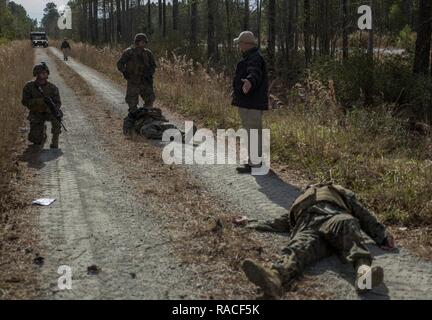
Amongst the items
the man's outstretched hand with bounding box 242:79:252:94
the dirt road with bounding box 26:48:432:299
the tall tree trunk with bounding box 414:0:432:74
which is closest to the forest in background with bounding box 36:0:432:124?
the tall tree trunk with bounding box 414:0:432:74

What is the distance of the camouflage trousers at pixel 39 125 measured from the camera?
9359mm

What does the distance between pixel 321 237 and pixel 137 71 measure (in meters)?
7.63

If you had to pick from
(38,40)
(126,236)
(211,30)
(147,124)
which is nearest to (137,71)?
(147,124)

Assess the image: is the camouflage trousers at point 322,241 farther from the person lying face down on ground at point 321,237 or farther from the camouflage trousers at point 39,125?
the camouflage trousers at point 39,125

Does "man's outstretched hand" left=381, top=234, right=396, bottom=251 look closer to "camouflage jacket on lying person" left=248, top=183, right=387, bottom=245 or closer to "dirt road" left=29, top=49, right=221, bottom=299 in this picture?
"camouflage jacket on lying person" left=248, top=183, right=387, bottom=245

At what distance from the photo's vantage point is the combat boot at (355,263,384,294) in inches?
151

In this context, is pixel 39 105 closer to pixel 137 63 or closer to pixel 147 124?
pixel 147 124

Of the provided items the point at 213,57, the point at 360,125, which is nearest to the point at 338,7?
the point at 213,57

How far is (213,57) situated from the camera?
958 inches

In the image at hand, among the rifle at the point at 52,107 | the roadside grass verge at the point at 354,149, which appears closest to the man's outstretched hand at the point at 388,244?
the roadside grass verge at the point at 354,149

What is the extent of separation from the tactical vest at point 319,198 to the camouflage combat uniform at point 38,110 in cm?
582

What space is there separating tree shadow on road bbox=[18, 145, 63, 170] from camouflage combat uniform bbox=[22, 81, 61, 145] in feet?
0.78

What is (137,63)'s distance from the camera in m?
Result: 11.1
